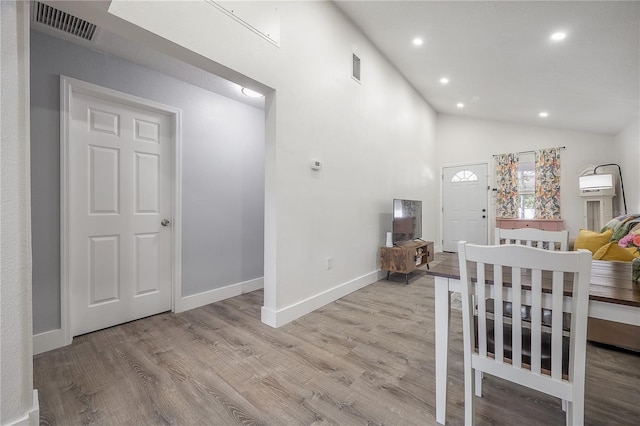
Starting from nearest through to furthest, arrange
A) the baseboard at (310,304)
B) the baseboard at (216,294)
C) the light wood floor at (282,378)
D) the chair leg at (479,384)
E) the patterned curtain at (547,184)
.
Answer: the light wood floor at (282,378) < the chair leg at (479,384) < the baseboard at (310,304) < the baseboard at (216,294) < the patterned curtain at (547,184)

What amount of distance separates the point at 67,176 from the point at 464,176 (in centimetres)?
657

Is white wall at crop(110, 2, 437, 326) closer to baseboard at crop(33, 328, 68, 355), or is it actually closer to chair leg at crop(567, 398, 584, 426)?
baseboard at crop(33, 328, 68, 355)

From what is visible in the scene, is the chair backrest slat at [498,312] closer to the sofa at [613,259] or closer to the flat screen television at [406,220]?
the sofa at [613,259]

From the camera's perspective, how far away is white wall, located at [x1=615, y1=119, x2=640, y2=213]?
12.8 ft

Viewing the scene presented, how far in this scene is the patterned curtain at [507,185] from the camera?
550 cm

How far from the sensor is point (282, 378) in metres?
1.67

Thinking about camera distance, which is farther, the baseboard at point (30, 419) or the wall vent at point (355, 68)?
the wall vent at point (355, 68)

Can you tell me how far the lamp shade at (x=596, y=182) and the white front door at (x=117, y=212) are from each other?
6.08 m

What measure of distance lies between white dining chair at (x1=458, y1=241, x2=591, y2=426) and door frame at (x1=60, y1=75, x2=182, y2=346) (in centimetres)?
258

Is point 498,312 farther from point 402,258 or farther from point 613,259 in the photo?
point 402,258

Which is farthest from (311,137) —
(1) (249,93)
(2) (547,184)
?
(2) (547,184)

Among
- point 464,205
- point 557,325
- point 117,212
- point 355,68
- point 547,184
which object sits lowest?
point 557,325

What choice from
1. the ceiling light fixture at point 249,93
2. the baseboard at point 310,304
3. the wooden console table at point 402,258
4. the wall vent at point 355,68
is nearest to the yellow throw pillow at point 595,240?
the wooden console table at point 402,258

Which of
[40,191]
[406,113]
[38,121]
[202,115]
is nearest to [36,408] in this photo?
[40,191]
